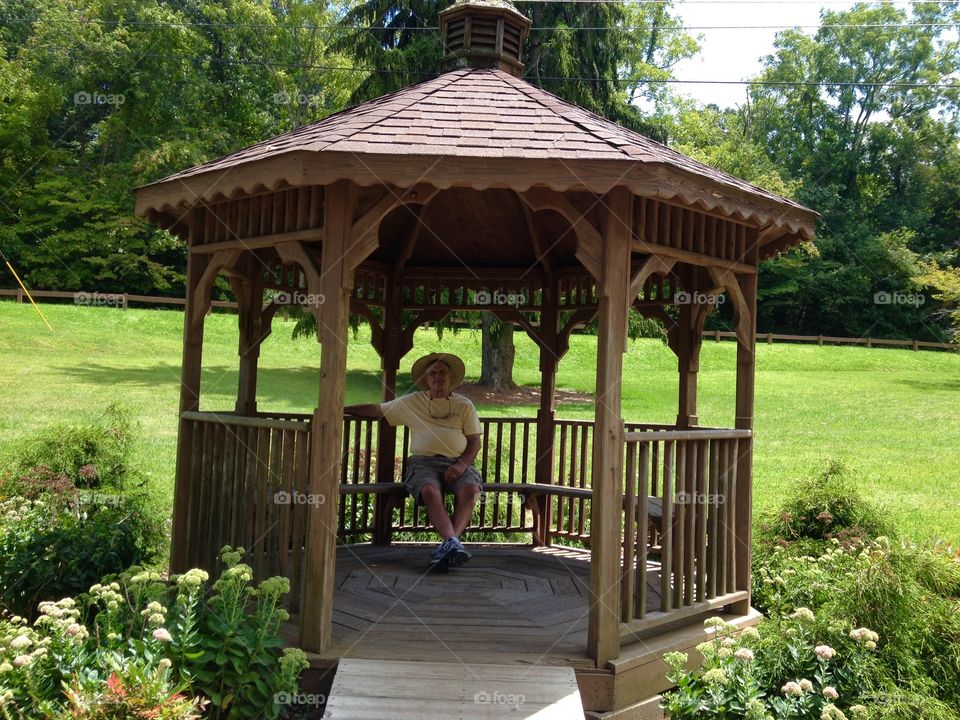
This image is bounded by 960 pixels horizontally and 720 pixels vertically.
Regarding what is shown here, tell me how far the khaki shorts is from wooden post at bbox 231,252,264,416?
54.8 inches

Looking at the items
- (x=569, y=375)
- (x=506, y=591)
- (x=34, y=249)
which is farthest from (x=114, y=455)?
(x=34, y=249)

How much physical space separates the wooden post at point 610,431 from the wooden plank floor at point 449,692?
421 millimetres

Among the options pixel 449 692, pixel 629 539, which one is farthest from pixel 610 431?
pixel 449 692

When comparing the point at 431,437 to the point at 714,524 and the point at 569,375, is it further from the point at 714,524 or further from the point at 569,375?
the point at 569,375

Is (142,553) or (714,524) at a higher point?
(714,524)

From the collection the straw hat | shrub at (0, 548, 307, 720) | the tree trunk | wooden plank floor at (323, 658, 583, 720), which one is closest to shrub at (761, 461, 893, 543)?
the straw hat

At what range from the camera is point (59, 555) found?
525 cm

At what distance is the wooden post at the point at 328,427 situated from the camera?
4340mm

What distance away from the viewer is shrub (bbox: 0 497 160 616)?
5207 mm

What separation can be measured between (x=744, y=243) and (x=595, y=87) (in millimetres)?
12698

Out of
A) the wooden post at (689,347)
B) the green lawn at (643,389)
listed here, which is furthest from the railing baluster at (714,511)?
the green lawn at (643,389)

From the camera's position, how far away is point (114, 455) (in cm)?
821

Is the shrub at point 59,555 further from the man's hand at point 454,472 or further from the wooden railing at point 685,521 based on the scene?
the wooden railing at point 685,521

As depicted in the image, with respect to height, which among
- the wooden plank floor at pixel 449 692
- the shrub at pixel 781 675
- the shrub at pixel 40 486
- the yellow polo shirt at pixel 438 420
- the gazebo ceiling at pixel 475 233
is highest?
the gazebo ceiling at pixel 475 233
